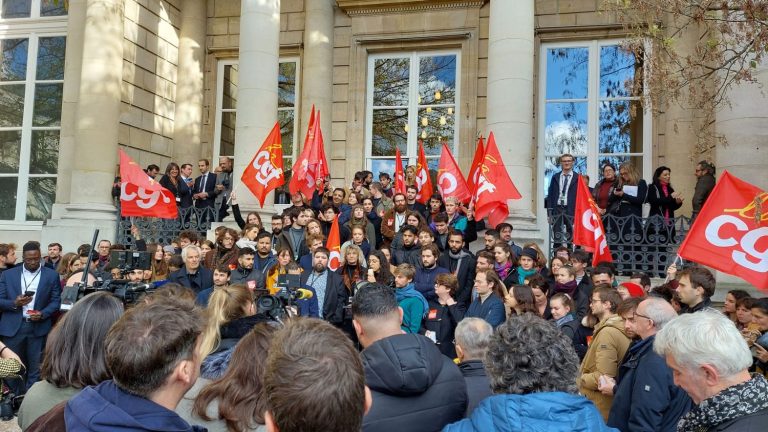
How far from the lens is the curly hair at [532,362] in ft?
9.11

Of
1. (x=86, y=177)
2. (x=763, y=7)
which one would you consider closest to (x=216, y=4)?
(x=86, y=177)

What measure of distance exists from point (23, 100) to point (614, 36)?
547 inches

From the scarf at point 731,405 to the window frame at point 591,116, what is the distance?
Answer: 12.7 m

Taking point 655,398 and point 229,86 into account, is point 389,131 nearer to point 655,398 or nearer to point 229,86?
point 229,86

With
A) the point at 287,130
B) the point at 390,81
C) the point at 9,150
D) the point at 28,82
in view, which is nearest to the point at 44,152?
the point at 9,150

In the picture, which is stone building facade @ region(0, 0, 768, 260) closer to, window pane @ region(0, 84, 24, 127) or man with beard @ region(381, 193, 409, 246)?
window pane @ region(0, 84, 24, 127)

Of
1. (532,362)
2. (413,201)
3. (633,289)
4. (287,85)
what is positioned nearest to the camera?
(532,362)

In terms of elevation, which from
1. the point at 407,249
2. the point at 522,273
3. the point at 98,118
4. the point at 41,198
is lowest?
the point at 522,273

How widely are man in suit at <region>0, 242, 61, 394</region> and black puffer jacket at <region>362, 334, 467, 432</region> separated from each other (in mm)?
6921

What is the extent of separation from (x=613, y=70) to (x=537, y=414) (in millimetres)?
14400

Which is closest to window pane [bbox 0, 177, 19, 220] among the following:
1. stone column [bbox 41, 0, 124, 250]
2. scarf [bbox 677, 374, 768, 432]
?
stone column [bbox 41, 0, 124, 250]

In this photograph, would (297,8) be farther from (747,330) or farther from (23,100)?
(747,330)

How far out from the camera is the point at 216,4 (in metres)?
17.9

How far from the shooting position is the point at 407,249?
10.0 m
